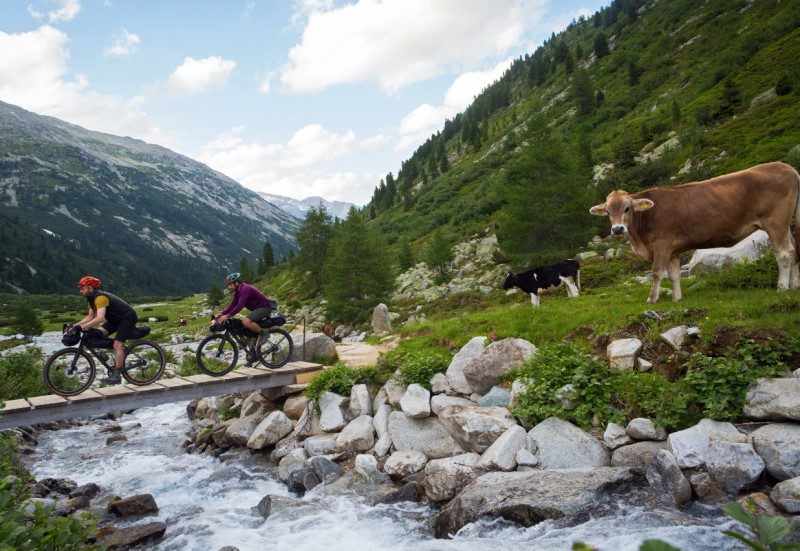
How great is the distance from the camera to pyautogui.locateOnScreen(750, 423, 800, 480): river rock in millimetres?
8203

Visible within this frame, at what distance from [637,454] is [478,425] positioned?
332 cm

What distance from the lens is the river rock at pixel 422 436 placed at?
12.1 m

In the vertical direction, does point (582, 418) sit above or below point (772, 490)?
above

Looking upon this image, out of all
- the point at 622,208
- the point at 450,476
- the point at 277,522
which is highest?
the point at 622,208

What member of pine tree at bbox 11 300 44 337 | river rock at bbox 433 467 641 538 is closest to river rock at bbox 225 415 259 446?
river rock at bbox 433 467 641 538

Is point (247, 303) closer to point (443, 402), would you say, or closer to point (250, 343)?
point (250, 343)

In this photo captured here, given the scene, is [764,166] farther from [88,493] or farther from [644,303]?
[88,493]

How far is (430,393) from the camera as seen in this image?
44.9 ft

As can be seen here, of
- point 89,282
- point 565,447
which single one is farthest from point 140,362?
point 565,447

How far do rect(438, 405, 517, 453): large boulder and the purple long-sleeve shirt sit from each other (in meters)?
7.30

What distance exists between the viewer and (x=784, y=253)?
11.7 meters

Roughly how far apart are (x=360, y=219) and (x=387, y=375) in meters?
28.7

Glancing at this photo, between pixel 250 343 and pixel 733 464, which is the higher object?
pixel 250 343

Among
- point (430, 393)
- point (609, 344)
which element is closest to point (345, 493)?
point (430, 393)
